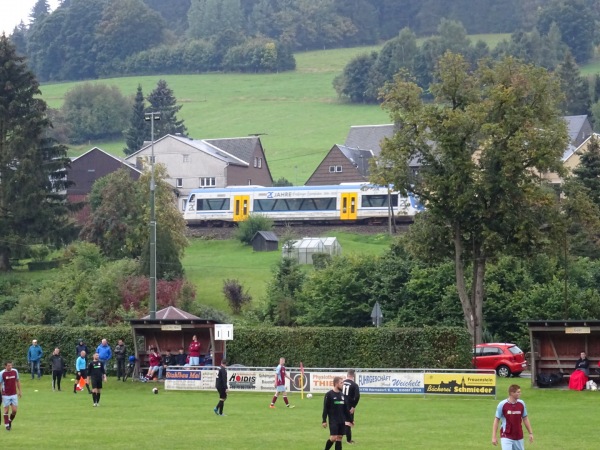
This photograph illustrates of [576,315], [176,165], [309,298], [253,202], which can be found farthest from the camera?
[176,165]

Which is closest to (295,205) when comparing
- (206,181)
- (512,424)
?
(206,181)

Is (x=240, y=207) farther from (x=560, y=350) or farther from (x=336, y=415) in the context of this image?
(x=336, y=415)

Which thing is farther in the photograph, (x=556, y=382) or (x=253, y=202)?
(x=253, y=202)

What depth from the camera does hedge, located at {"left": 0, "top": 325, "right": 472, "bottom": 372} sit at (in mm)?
41969

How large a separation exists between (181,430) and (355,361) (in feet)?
58.1

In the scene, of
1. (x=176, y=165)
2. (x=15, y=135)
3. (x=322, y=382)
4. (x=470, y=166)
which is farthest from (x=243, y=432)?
(x=176, y=165)

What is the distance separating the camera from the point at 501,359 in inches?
→ 1810

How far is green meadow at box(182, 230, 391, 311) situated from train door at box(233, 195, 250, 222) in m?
5.32


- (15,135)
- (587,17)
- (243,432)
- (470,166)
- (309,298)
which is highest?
(587,17)

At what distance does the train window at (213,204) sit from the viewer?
96688mm

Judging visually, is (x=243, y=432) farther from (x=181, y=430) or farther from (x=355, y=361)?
(x=355, y=361)

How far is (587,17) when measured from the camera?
184 m

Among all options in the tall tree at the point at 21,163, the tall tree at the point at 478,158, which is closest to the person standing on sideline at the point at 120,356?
the tall tree at the point at 478,158

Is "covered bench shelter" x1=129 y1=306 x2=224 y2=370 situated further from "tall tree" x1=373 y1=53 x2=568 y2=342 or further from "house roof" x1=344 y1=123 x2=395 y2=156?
"house roof" x1=344 y1=123 x2=395 y2=156
